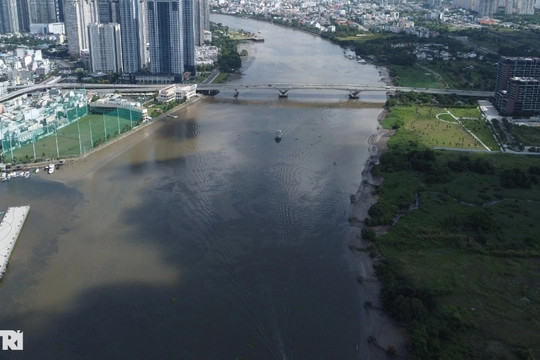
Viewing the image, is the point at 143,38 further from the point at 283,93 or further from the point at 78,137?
the point at 78,137

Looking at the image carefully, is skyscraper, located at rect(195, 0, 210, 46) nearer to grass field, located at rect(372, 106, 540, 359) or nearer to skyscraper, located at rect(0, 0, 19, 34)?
skyscraper, located at rect(0, 0, 19, 34)

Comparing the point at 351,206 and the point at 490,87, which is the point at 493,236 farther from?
the point at 490,87

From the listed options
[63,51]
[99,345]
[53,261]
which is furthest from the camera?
[63,51]

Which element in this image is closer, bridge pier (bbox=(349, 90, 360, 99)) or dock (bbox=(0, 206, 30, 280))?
dock (bbox=(0, 206, 30, 280))

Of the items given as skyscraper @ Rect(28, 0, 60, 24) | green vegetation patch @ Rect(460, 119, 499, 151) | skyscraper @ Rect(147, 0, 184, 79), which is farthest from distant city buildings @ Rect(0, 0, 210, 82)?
green vegetation patch @ Rect(460, 119, 499, 151)

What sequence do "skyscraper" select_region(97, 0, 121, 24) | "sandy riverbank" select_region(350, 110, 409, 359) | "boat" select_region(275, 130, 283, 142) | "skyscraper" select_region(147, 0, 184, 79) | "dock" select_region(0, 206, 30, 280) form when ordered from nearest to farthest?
"sandy riverbank" select_region(350, 110, 409, 359) < "dock" select_region(0, 206, 30, 280) < "boat" select_region(275, 130, 283, 142) < "skyscraper" select_region(147, 0, 184, 79) < "skyscraper" select_region(97, 0, 121, 24)

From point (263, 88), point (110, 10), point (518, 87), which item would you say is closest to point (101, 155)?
point (263, 88)

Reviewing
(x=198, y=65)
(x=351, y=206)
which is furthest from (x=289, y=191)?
(x=198, y=65)

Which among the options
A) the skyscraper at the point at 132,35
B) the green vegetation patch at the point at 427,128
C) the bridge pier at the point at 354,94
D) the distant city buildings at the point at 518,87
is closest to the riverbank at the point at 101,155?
the green vegetation patch at the point at 427,128
